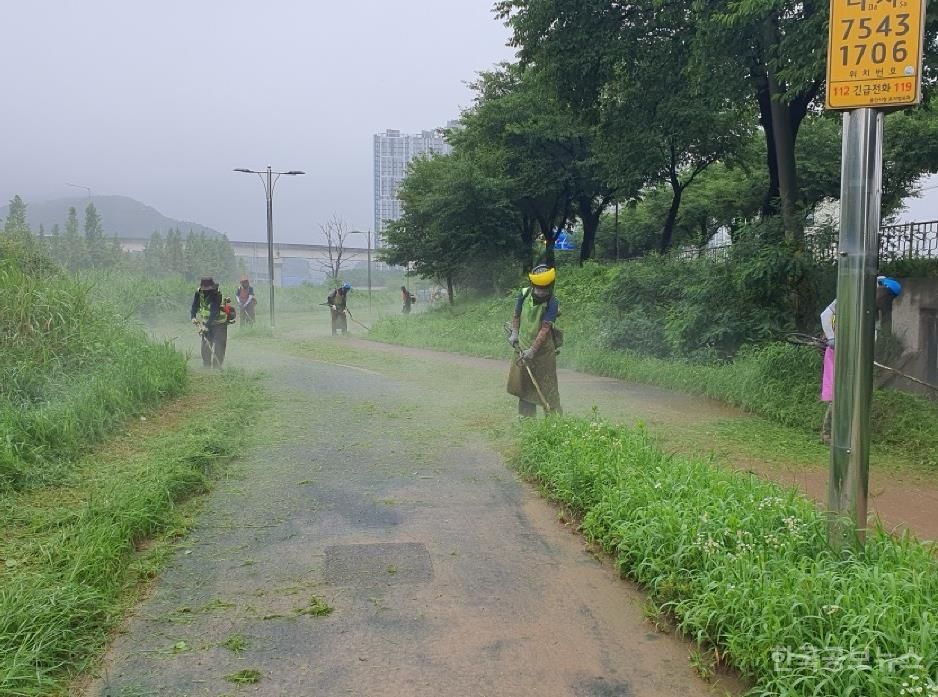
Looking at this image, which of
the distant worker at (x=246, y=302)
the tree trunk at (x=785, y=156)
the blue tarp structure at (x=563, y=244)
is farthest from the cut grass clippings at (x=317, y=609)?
the blue tarp structure at (x=563, y=244)

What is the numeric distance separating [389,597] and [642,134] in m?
14.4

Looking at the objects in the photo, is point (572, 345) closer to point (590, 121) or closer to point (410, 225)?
point (590, 121)

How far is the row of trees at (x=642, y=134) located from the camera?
11.9 m

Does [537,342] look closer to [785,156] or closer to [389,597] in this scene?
[389,597]

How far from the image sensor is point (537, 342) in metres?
7.10

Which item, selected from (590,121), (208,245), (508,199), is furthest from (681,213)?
(208,245)

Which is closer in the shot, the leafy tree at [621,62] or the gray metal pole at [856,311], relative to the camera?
the gray metal pole at [856,311]

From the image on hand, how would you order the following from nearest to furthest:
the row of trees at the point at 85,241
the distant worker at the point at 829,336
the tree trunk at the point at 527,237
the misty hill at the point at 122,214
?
the distant worker at the point at 829,336 → the tree trunk at the point at 527,237 → the row of trees at the point at 85,241 → the misty hill at the point at 122,214

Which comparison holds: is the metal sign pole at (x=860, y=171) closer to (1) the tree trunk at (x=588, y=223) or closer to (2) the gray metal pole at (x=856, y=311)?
(2) the gray metal pole at (x=856, y=311)

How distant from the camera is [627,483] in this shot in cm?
473

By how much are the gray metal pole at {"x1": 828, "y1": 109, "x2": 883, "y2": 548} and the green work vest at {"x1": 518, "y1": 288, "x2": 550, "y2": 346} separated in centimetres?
395

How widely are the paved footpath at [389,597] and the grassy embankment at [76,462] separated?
0.74 ft

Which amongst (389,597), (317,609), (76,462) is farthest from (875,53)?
(76,462)

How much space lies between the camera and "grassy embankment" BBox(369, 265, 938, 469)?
23.8ft
